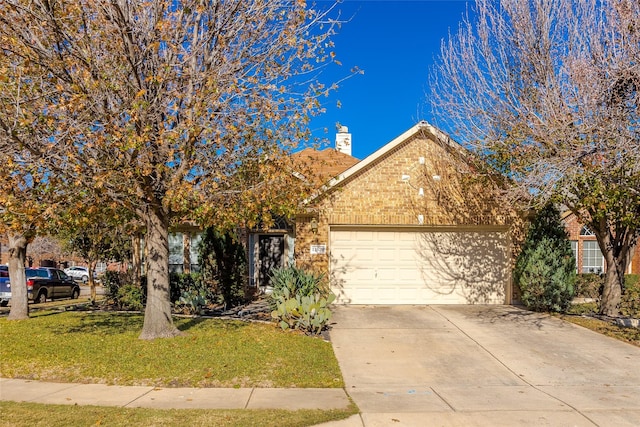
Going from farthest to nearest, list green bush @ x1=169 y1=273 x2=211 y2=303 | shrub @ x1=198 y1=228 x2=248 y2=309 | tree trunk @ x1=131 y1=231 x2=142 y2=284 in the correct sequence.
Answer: tree trunk @ x1=131 y1=231 x2=142 y2=284 → green bush @ x1=169 y1=273 x2=211 y2=303 → shrub @ x1=198 y1=228 x2=248 y2=309

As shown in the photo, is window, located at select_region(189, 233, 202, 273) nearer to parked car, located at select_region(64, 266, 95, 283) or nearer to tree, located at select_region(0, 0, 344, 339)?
tree, located at select_region(0, 0, 344, 339)

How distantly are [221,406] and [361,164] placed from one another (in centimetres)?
876

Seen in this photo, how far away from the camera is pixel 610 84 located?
1022cm

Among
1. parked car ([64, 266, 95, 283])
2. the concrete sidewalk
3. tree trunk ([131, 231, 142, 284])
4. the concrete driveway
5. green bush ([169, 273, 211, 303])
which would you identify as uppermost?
tree trunk ([131, 231, 142, 284])

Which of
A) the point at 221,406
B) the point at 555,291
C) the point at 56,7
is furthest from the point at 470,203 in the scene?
the point at 56,7

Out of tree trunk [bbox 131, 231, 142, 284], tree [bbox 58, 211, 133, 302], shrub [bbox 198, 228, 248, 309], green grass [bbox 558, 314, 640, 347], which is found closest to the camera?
green grass [bbox 558, 314, 640, 347]

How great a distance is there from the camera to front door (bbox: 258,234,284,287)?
53.5 feet

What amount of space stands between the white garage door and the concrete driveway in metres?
1.09

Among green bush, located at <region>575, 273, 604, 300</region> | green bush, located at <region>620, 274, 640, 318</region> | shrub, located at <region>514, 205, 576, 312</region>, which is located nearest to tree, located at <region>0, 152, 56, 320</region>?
shrub, located at <region>514, 205, 576, 312</region>

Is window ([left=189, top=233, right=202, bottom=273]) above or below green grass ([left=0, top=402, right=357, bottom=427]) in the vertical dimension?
above

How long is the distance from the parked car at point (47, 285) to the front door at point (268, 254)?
405 inches

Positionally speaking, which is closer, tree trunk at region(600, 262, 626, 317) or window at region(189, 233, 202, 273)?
tree trunk at region(600, 262, 626, 317)

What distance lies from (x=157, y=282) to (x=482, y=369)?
19.9 feet

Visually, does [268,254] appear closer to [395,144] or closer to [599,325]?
[395,144]
